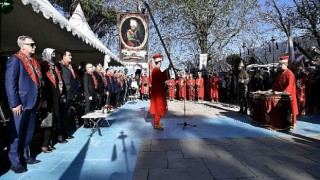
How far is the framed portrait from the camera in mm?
12281

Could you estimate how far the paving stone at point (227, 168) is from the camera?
13.7ft

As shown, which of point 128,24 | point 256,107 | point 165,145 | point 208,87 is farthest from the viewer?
point 208,87

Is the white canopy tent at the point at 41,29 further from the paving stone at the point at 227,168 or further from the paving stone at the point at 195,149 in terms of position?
the paving stone at the point at 227,168

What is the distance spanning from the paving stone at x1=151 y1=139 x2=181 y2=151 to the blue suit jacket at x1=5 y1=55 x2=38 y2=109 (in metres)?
2.46

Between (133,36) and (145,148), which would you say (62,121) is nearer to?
(145,148)

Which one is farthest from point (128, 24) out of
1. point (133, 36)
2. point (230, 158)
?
point (230, 158)

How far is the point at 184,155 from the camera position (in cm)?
531

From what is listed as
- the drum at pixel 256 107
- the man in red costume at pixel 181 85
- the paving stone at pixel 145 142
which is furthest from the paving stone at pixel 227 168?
the man in red costume at pixel 181 85

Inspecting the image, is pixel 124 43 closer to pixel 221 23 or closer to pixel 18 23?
pixel 18 23

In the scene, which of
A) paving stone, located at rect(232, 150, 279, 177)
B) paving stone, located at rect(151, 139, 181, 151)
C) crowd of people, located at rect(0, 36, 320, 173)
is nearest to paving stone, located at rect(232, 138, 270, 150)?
paving stone, located at rect(232, 150, 279, 177)

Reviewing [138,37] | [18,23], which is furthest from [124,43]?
[18,23]

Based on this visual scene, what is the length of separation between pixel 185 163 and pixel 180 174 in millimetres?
556

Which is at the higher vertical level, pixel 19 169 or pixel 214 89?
pixel 214 89

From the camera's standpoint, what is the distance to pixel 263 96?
8.05 m
